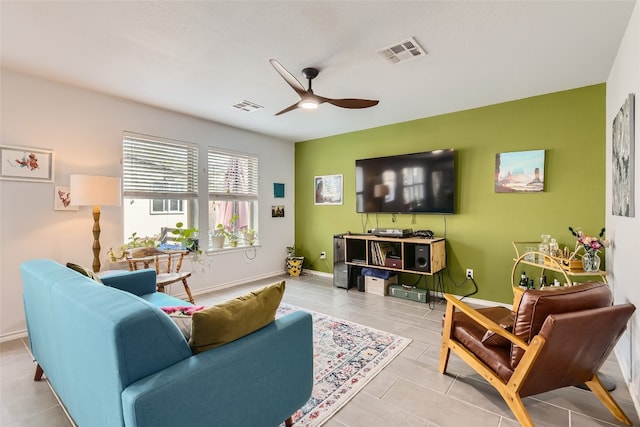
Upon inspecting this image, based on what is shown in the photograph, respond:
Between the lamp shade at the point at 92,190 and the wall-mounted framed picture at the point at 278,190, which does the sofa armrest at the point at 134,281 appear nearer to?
the lamp shade at the point at 92,190

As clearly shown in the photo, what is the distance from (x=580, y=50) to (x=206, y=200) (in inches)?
171

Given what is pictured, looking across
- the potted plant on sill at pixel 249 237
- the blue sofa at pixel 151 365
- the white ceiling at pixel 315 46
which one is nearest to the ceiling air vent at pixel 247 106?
the white ceiling at pixel 315 46

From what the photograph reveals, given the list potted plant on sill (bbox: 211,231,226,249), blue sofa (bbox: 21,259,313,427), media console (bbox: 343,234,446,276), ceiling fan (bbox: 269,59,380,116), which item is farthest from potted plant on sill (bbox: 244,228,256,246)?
blue sofa (bbox: 21,259,313,427)

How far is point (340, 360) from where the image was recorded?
2.41 metres

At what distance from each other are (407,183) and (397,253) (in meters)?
0.98

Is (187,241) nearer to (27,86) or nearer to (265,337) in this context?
(27,86)

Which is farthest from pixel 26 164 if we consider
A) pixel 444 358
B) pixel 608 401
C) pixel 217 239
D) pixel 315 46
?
pixel 608 401

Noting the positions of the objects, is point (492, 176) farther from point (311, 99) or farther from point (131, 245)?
point (131, 245)

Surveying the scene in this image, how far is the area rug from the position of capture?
1.87m

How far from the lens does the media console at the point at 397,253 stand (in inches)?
147

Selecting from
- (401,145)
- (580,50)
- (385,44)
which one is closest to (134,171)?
(385,44)

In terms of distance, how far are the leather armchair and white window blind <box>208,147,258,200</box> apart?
12.4 ft

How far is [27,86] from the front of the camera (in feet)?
9.45

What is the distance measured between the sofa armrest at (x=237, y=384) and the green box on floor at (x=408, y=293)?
2512 mm
